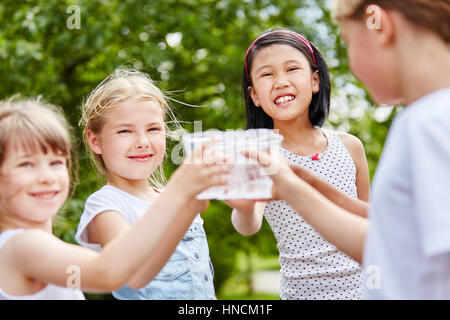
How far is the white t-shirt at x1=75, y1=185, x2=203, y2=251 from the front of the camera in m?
2.12

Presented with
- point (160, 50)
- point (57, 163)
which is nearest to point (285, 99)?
point (57, 163)

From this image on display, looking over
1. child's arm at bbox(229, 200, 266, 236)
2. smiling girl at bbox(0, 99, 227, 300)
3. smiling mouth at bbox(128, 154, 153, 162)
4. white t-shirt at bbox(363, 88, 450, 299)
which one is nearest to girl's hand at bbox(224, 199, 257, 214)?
child's arm at bbox(229, 200, 266, 236)

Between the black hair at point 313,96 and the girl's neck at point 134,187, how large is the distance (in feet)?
2.43

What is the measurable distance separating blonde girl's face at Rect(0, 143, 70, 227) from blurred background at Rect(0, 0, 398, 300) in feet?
10.0

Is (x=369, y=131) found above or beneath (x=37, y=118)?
above

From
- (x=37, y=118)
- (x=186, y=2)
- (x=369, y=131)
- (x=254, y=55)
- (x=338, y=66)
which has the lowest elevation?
(x=37, y=118)

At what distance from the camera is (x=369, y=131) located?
7.66m

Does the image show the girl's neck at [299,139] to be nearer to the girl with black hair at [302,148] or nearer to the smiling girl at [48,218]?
the girl with black hair at [302,148]

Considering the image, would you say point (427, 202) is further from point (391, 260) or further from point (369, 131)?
point (369, 131)

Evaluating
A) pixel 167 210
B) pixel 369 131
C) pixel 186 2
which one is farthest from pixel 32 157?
pixel 369 131

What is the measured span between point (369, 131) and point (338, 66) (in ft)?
4.07

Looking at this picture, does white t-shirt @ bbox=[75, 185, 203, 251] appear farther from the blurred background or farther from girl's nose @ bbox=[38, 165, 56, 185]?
the blurred background

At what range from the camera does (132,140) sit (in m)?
2.25

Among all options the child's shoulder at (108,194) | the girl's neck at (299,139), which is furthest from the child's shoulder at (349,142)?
the child's shoulder at (108,194)
